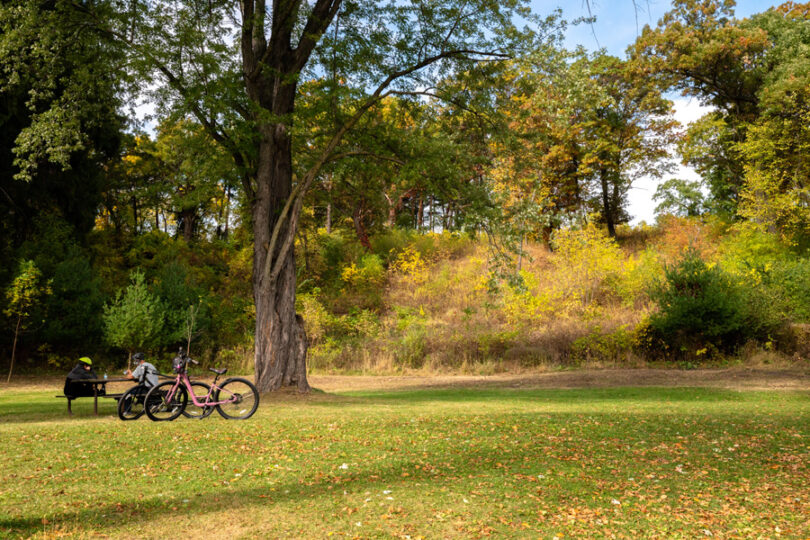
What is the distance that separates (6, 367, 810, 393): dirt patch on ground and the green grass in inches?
261

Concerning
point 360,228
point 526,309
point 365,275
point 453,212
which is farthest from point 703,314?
point 360,228

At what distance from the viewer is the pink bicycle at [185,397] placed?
945 centimetres

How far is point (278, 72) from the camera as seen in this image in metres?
13.8

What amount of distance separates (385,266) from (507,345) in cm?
1377

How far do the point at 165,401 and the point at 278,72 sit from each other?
28.2 ft

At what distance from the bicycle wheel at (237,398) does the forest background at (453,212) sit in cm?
690

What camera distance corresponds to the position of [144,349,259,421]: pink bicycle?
9.45m

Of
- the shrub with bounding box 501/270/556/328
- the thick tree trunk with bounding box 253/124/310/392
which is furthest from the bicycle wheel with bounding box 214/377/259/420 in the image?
the shrub with bounding box 501/270/556/328

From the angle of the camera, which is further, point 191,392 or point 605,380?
point 605,380

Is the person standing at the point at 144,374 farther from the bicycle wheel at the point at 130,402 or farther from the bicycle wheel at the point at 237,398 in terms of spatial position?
the bicycle wheel at the point at 237,398

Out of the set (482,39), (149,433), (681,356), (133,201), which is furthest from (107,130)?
(681,356)

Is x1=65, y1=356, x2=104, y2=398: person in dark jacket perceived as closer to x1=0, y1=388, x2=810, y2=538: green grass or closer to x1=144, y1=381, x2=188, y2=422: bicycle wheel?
x1=0, y1=388, x2=810, y2=538: green grass

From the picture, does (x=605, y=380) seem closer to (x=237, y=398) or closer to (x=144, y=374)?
(x=237, y=398)

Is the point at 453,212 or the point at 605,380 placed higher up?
the point at 453,212
